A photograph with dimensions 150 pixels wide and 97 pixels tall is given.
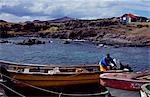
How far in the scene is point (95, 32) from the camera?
93.4m

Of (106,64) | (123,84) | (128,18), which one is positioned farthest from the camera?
(128,18)

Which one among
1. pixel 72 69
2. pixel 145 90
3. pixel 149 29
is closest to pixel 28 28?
pixel 149 29

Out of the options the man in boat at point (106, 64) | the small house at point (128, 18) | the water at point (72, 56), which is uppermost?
the small house at point (128, 18)

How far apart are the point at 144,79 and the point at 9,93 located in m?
6.73

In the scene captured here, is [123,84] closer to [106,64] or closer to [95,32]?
[106,64]

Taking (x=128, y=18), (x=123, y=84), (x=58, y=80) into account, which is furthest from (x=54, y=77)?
(x=128, y=18)

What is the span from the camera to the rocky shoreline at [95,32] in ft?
259

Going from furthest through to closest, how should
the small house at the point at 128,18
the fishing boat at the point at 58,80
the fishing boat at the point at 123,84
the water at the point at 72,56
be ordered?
the small house at the point at 128,18
the water at the point at 72,56
the fishing boat at the point at 58,80
the fishing boat at the point at 123,84

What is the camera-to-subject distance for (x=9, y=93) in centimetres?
1886

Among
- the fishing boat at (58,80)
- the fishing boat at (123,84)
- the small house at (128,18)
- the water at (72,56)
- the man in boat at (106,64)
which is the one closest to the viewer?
the fishing boat at (123,84)

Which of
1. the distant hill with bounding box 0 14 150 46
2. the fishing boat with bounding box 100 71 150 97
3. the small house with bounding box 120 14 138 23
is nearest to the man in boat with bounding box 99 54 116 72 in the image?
the fishing boat with bounding box 100 71 150 97

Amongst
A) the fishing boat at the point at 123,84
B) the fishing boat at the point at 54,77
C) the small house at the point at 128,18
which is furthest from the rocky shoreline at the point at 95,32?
the fishing boat at the point at 123,84

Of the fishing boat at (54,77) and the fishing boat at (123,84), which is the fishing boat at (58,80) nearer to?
the fishing boat at (54,77)

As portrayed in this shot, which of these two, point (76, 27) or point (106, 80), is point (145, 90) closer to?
point (106, 80)
